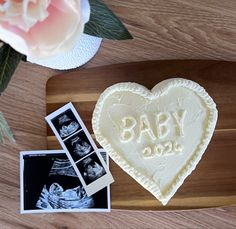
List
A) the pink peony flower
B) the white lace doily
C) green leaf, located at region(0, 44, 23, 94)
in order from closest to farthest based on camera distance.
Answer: the pink peony flower → green leaf, located at region(0, 44, 23, 94) → the white lace doily

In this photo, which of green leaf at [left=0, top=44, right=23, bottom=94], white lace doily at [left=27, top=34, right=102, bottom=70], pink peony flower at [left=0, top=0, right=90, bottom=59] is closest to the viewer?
pink peony flower at [left=0, top=0, right=90, bottom=59]

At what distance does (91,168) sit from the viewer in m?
0.84

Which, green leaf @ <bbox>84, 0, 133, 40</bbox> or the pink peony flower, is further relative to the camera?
green leaf @ <bbox>84, 0, 133, 40</bbox>

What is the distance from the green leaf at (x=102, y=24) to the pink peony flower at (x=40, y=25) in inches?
4.7

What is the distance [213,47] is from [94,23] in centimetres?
32

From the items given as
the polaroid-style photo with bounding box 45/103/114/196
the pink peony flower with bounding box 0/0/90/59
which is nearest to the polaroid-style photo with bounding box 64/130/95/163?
the polaroid-style photo with bounding box 45/103/114/196

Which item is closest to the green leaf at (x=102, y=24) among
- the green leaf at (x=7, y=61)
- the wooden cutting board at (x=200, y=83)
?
the green leaf at (x=7, y=61)

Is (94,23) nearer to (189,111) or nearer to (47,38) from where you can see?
(47,38)

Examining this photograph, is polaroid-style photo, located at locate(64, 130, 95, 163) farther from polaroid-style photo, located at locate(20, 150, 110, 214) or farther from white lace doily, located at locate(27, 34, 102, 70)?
white lace doily, located at locate(27, 34, 102, 70)

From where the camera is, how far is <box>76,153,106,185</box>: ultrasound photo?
839mm

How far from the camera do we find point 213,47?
2.81ft

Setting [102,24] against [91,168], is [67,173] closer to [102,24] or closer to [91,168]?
[91,168]

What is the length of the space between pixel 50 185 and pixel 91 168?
0.09 m

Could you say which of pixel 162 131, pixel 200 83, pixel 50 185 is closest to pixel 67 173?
pixel 50 185
